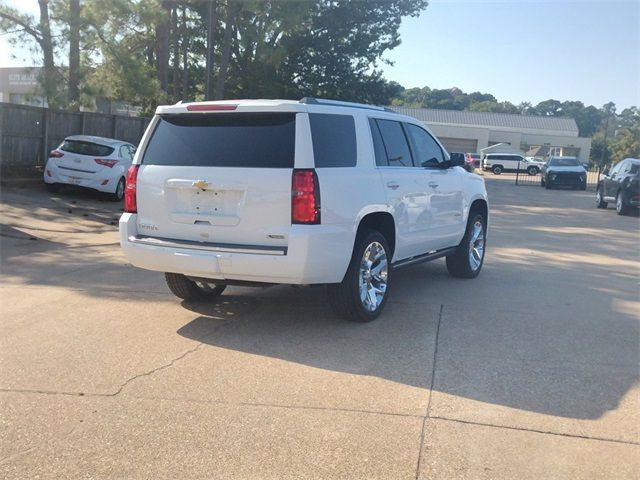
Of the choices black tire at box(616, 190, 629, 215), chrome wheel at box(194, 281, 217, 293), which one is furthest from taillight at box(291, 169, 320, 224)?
black tire at box(616, 190, 629, 215)

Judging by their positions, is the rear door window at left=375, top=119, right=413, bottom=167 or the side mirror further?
the side mirror

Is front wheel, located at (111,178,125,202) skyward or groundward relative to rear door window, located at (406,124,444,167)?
groundward

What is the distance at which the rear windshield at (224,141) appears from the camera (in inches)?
229

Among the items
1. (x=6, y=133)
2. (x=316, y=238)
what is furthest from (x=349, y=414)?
(x=6, y=133)

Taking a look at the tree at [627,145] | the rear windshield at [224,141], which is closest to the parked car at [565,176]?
the rear windshield at [224,141]

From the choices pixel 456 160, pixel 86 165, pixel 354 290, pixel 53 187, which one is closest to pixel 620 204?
pixel 456 160

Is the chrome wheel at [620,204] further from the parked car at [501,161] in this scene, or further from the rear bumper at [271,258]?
the parked car at [501,161]

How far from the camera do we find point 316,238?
221 inches

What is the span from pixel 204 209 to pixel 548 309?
3835 mm

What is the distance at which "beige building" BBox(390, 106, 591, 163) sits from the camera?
282ft

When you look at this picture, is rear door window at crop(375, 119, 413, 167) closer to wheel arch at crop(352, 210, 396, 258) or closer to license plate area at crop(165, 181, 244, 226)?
wheel arch at crop(352, 210, 396, 258)

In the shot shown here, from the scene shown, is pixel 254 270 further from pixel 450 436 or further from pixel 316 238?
pixel 450 436

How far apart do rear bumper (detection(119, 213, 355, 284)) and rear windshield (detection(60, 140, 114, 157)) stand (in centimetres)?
1203

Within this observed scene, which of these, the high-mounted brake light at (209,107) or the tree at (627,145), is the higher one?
Answer: the tree at (627,145)
